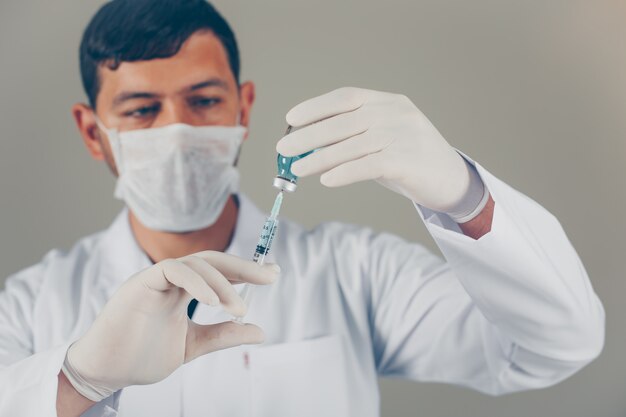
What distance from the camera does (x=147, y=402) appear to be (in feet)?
4.13

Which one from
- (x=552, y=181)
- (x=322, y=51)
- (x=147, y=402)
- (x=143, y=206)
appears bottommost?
(x=147, y=402)

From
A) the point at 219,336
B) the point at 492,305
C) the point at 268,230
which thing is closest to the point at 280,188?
the point at 268,230

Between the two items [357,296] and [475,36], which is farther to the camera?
[475,36]

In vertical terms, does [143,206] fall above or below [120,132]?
below

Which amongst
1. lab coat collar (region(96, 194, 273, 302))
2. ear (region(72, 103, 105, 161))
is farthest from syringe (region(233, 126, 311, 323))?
ear (region(72, 103, 105, 161))

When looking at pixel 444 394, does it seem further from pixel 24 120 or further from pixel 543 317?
pixel 24 120

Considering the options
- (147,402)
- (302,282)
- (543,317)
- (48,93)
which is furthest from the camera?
(48,93)

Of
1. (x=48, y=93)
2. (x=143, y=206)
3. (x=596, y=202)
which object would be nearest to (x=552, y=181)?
(x=596, y=202)

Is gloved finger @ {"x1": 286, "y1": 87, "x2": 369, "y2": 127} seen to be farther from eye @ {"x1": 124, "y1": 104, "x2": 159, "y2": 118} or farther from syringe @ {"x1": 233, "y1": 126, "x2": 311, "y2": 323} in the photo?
eye @ {"x1": 124, "y1": 104, "x2": 159, "y2": 118}

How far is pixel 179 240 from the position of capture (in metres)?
1.46

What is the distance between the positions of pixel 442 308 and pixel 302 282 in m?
0.27

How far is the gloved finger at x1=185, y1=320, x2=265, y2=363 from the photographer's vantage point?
3.30ft

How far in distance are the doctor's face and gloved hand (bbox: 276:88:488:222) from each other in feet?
1.60

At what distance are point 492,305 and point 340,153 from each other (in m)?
0.33
